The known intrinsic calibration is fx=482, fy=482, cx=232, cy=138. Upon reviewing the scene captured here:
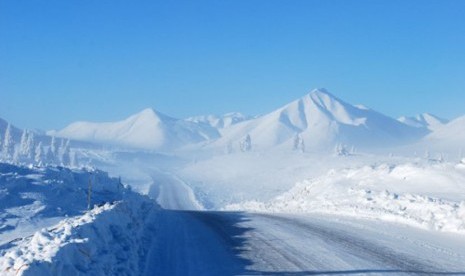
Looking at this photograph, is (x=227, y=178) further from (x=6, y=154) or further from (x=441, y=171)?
(x=441, y=171)

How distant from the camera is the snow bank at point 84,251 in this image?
8578 millimetres

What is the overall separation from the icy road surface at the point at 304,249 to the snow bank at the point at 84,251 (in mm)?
743

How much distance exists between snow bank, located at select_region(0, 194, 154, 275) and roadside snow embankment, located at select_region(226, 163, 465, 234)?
12809 mm

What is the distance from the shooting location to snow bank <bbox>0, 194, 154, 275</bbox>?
8578 mm

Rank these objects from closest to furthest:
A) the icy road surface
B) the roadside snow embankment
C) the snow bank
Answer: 1. the snow bank
2. the icy road surface
3. the roadside snow embankment

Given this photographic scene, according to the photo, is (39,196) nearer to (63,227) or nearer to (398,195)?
(63,227)

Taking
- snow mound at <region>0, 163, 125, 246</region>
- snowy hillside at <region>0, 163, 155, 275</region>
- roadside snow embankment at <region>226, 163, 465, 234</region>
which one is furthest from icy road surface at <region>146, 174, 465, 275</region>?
snow mound at <region>0, 163, 125, 246</region>

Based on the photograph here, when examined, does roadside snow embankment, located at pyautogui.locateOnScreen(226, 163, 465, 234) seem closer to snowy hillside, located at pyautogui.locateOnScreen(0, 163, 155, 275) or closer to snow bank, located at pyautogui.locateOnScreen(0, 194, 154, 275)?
snowy hillside, located at pyautogui.locateOnScreen(0, 163, 155, 275)

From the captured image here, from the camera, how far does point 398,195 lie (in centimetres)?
2792

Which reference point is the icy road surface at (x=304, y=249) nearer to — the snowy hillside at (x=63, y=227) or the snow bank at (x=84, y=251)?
the snow bank at (x=84, y=251)

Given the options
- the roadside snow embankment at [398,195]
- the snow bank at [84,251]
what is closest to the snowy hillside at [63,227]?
the snow bank at [84,251]

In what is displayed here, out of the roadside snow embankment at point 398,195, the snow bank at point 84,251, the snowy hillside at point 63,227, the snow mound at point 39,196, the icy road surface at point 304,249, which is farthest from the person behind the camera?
the snow mound at point 39,196

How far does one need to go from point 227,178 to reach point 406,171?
79306 millimetres

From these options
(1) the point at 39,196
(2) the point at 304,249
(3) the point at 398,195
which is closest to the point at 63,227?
(2) the point at 304,249
